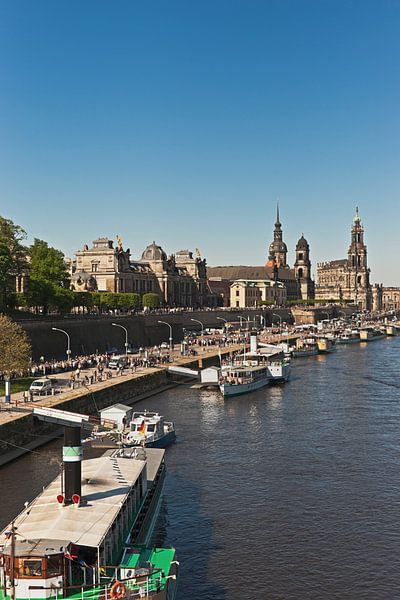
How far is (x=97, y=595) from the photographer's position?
69.5ft

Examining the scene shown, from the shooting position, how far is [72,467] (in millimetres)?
25328

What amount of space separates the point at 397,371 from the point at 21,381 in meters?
56.4

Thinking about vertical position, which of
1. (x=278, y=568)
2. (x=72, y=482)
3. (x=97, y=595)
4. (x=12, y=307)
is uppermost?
(x=12, y=307)

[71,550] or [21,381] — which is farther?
[21,381]

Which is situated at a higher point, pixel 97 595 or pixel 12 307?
pixel 12 307

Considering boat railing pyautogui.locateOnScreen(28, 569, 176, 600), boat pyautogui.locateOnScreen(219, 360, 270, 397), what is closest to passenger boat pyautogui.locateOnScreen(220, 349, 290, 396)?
boat pyautogui.locateOnScreen(219, 360, 270, 397)

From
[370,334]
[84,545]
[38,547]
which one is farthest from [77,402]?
[370,334]

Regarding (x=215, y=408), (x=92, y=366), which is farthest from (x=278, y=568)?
(x=92, y=366)

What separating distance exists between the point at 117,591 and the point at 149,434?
2721cm

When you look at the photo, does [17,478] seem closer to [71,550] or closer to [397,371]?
[71,550]

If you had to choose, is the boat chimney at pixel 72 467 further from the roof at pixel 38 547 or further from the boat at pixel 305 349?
the boat at pixel 305 349

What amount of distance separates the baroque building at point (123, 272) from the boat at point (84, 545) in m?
116

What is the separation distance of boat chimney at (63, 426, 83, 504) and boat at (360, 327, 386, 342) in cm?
15770

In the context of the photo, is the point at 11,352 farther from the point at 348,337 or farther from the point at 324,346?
the point at 348,337
